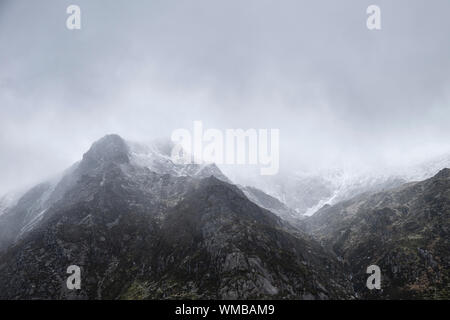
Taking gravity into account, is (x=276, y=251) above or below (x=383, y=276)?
above

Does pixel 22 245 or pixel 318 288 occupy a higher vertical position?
pixel 22 245

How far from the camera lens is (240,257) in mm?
155875

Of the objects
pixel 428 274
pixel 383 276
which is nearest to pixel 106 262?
pixel 383 276

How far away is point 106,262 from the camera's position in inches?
7195

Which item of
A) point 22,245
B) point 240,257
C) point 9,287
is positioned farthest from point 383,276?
point 22,245

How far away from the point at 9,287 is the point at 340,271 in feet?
643
